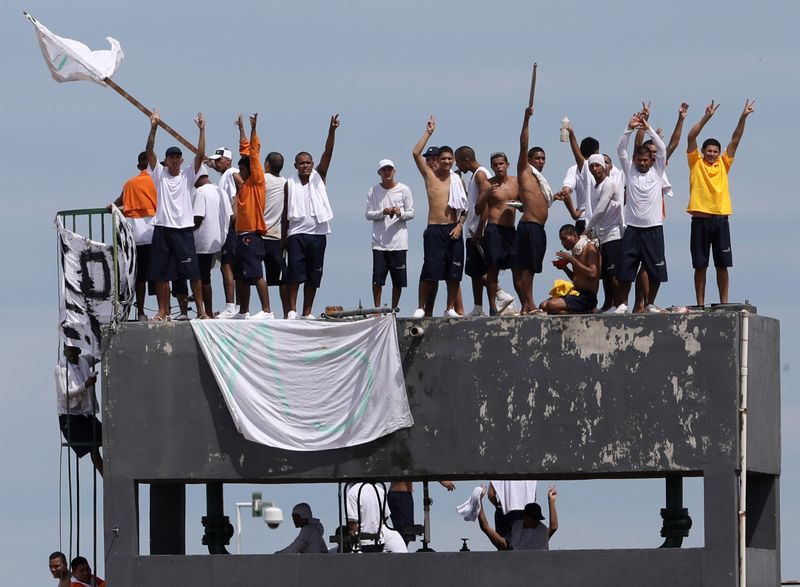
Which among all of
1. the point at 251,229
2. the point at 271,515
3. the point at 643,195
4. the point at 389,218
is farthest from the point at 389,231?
the point at 271,515

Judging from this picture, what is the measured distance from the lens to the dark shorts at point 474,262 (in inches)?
1186

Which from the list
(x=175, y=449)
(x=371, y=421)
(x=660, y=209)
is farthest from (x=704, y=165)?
(x=175, y=449)

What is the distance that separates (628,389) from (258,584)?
4.77m

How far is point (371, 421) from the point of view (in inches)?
1158

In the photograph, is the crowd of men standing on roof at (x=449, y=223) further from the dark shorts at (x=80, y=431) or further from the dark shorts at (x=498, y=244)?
the dark shorts at (x=80, y=431)

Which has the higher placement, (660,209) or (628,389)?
(660,209)

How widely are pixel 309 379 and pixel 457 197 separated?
9.17 feet

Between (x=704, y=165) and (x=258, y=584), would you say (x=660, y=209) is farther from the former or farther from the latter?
(x=258, y=584)

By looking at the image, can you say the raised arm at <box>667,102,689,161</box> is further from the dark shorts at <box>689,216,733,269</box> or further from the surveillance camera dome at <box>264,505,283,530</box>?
the surveillance camera dome at <box>264,505,283,530</box>

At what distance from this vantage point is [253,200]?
99.7ft

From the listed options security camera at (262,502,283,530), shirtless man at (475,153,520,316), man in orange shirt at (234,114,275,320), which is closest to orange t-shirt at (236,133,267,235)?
man in orange shirt at (234,114,275,320)

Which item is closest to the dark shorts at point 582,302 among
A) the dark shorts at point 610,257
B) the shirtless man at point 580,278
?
the shirtless man at point 580,278

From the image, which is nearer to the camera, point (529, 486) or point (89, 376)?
point (89, 376)

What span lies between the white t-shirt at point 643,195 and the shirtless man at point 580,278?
0.60m
